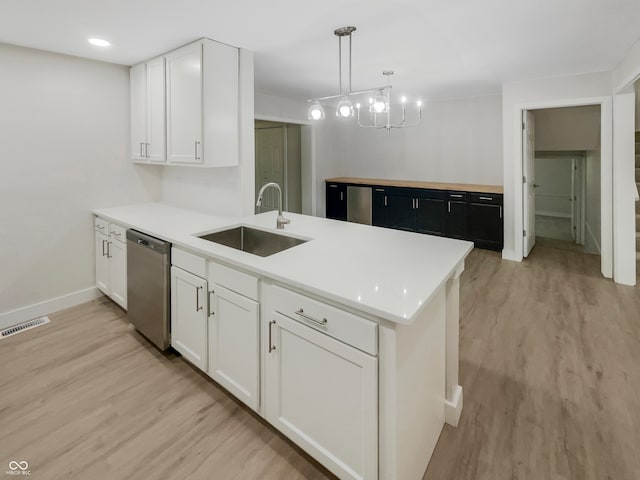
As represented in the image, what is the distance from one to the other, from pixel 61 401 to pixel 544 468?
2.55 metres

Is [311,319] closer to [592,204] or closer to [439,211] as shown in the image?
[439,211]

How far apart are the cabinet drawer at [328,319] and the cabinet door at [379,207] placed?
4582 mm

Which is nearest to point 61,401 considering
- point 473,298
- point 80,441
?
point 80,441

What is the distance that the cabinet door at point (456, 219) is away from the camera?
517 centimetres

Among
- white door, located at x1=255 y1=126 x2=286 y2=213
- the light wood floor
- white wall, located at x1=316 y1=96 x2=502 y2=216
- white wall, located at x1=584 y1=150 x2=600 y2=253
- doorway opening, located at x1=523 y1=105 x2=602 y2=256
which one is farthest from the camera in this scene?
white door, located at x1=255 y1=126 x2=286 y2=213

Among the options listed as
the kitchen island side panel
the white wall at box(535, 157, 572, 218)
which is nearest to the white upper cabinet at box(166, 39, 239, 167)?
the kitchen island side panel

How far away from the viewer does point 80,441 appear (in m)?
1.72

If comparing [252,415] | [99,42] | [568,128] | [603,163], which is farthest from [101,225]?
[568,128]

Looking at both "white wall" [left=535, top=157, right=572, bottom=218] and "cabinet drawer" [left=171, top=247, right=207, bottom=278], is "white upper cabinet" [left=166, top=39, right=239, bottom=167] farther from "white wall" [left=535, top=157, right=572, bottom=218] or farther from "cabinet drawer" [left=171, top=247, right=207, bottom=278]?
"white wall" [left=535, top=157, right=572, bottom=218]

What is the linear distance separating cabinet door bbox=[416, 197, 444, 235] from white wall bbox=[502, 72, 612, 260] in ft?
3.12

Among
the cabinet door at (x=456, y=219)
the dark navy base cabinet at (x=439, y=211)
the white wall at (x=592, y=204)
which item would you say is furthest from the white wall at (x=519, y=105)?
the white wall at (x=592, y=204)

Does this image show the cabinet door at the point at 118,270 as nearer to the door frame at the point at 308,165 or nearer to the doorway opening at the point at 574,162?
the door frame at the point at 308,165

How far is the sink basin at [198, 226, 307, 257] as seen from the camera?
245 centimetres

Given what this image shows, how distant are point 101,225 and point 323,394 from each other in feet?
9.39
